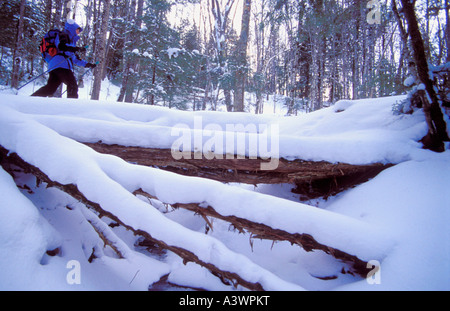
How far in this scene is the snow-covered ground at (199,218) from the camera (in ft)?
5.11

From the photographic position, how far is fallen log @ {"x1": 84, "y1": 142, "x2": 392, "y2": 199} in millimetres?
2760

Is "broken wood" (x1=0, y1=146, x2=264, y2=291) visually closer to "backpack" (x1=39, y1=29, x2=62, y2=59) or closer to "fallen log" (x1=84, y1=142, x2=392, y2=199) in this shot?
"fallen log" (x1=84, y1=142, x2=392, y2=199)

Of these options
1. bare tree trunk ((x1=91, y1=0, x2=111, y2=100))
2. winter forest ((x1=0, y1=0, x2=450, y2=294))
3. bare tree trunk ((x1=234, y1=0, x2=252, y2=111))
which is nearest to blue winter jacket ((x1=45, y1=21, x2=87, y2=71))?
winter forest ((x1=0, y1=0, x2=450, y2=294))

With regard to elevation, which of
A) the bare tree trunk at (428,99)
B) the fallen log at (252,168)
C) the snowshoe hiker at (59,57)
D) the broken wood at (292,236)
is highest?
the snowshoe hiker at (59,57)

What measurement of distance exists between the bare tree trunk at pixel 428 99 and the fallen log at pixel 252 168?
0.64 m

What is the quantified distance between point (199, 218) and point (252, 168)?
1.08 metres

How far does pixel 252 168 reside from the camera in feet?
9.34

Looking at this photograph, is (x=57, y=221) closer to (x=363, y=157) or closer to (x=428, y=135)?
(x=363, y=157)

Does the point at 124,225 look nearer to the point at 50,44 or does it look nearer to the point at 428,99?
the point at 428,99

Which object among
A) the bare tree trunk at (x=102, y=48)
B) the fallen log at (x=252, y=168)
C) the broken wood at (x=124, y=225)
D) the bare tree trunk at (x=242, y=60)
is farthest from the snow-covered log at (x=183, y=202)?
the bare tree trunk at (x=102, y=48)

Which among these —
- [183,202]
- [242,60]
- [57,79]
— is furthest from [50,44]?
[242,60]

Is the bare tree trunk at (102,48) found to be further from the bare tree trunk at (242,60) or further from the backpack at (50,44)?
the bare tree trunk at (242,60)
